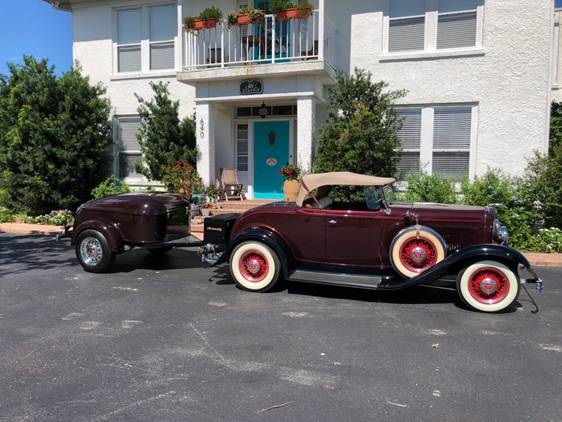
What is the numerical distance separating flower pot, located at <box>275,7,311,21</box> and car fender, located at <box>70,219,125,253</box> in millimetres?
6592

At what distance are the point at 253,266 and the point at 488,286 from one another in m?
2.95

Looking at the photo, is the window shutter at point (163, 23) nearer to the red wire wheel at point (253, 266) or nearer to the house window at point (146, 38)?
the house window at point (146, 38)

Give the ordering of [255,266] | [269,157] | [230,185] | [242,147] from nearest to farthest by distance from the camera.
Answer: [255,266] < [230,185] < [269,157] < [242,147]

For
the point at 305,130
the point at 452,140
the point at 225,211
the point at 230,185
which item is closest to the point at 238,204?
the point at 225,211

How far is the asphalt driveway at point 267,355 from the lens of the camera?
10.8ft

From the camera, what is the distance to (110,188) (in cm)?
1290

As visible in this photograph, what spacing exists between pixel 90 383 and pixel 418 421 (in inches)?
97.0

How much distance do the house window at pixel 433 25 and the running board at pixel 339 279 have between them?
7.59m

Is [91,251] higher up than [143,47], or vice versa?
[143,47]

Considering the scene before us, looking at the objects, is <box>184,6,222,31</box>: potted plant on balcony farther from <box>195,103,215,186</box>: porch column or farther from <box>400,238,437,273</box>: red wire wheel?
<box>400,238,437,273</box>: red wire wheel

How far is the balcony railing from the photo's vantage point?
37.0 feet

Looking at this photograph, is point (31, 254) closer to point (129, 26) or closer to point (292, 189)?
point (292, 189)

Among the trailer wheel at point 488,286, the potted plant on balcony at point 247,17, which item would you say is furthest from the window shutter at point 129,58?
the trailer wheel at point 488,286

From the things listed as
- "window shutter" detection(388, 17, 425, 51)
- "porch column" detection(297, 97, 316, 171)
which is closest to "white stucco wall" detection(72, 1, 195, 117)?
"porch column" detection(297, 97, 316, 171)
